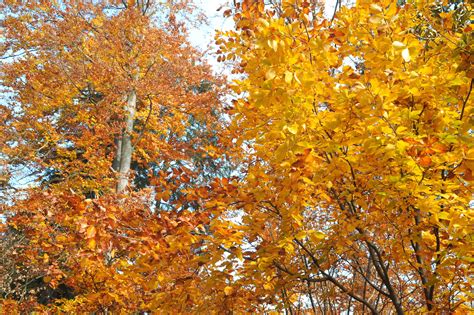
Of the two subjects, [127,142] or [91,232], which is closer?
[91,232]

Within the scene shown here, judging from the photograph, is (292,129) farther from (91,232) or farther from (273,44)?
(91,232)

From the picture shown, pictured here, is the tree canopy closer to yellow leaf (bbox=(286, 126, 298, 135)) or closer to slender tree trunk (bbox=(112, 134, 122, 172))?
yellow leaf (bbox=(286, 126, 298, 135))

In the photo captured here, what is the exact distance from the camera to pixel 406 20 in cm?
265

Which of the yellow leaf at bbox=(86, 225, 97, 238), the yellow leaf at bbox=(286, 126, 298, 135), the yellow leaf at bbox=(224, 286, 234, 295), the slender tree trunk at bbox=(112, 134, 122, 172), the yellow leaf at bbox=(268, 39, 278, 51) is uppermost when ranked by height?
the slender tree trunk at bbox=(112, 134, 122, 172)

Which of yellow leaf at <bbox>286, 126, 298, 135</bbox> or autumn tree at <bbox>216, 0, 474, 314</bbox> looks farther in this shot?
autumn tree at <bbox>216, 0, 474, 314</bbox>

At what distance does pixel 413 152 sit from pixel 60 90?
9.20 m

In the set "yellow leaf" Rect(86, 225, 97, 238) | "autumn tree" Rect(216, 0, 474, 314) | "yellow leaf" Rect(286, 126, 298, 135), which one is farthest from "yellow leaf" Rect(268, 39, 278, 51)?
"yellow leaf" Rect(86, 225, 97, 238)

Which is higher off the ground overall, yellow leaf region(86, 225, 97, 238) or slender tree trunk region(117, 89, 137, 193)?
slender tree trunk region(117, 89, 137, 193)

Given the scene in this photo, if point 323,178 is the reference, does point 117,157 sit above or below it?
above

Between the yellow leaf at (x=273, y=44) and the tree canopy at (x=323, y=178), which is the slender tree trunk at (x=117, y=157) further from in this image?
the yellow leaf at (x=273, y=44)

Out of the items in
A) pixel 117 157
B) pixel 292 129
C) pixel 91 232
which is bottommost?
pixel 91 232

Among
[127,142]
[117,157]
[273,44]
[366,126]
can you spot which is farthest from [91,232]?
[117,157]

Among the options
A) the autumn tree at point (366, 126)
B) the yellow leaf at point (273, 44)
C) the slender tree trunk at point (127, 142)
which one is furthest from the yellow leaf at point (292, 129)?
the slender tree trunk at point (127, 142)

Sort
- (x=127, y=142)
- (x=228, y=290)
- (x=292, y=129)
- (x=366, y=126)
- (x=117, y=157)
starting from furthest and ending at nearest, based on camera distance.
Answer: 1. (x=117, y=157)
2. (x=127, y=142)
3. (x=228, y=290)
4. (x=366, y=126)
5. (x=292, y=129)
